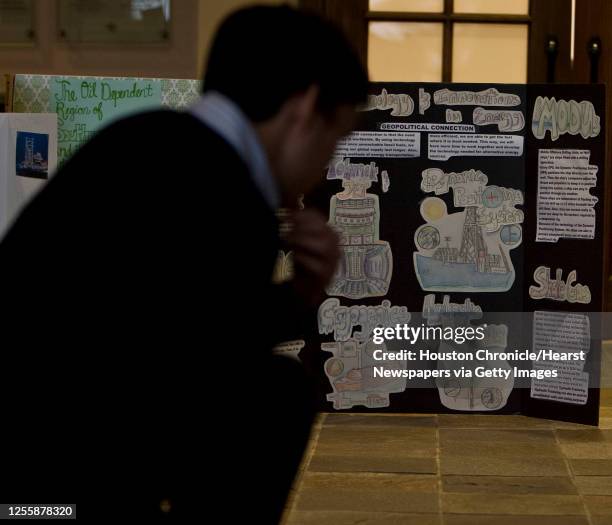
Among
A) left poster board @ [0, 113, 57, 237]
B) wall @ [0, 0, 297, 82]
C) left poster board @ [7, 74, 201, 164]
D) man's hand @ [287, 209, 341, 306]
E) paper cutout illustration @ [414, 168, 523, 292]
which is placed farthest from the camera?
wall @ [0, 0, 297, 82]

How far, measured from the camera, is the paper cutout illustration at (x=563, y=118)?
3.34 metres

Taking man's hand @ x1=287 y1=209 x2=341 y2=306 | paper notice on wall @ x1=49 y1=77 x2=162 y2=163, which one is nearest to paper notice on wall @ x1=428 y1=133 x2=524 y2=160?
paper notice on wall @ x1=49 y1=77 x2=162 y2=163

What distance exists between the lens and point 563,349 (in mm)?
3387

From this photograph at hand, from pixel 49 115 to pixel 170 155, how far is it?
188 centimetres

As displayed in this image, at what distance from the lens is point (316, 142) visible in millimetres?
1255

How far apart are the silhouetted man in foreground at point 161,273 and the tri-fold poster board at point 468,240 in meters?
2.14

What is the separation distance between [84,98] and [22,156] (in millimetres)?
544

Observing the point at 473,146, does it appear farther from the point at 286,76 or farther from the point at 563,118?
the point at 286,76

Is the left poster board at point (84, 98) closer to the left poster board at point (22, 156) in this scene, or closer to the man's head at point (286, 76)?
the left poster board at point (22, 156)

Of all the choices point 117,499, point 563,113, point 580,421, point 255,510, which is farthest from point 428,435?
point 117,499

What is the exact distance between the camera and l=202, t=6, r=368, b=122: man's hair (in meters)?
1.21

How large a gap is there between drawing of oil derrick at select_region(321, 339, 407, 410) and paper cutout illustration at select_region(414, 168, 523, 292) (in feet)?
0.89

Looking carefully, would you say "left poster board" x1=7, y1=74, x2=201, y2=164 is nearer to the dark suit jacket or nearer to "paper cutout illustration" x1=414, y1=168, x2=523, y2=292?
"paper cutout illustration" x1=414, y1=168, x2=523, y2=292

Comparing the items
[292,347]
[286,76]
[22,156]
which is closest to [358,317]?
[292,347]
